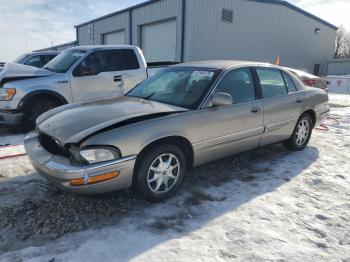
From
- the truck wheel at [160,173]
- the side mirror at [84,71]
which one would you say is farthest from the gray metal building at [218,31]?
the truck wheel at [160,173]

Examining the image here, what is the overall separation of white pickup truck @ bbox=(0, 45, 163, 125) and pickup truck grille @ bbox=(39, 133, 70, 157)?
237 cm

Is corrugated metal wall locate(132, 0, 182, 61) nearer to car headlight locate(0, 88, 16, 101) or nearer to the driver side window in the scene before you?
the driver side window

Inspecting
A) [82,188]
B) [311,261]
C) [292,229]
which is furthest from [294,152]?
[82,188]

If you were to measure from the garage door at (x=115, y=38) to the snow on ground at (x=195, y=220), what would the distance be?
19573 mm

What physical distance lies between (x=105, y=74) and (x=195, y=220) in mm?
4869

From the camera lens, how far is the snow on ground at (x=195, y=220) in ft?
9.34

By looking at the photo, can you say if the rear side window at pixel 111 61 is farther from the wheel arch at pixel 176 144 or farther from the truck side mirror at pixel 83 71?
the wheel arch at pixel 176 144

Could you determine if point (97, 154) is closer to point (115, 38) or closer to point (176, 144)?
point (176, 144)

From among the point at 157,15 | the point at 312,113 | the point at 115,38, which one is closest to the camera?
the point at 312,113

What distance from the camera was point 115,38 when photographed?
23.9 m

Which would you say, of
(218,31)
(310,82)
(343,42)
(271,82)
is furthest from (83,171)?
(343,42)

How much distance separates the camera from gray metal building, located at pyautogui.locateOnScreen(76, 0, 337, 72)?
17203 mm

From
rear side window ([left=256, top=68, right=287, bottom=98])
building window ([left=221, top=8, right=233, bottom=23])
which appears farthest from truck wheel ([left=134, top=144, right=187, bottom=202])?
building window ([left=221, top=8, right=233, bottom=23])

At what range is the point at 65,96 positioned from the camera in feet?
22.7
